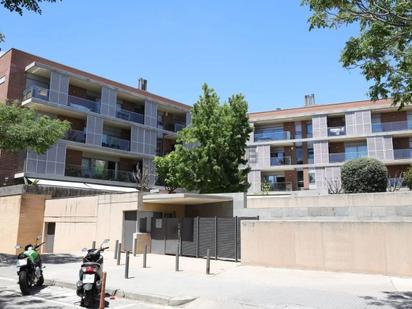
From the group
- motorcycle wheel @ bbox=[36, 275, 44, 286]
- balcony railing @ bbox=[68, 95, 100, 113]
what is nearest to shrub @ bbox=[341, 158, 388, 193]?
motorcycle wheel @ bbox=[36, 275, 44, 286]

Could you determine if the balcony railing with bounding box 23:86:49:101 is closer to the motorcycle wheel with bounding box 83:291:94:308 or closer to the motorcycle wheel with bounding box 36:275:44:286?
the motorcycle wheel with bounding box 36:275:44:286

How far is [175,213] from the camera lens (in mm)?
23094

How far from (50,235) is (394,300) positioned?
2321cm

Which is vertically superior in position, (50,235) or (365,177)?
(365,177)

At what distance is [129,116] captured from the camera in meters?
40.6

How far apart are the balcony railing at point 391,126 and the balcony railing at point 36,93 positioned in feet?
109

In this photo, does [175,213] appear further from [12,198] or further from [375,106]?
[375,106]

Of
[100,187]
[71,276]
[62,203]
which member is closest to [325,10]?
[71,276]

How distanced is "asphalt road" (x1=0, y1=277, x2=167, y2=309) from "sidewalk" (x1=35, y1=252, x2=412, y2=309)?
463 millimetres

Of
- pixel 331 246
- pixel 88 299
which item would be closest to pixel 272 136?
pixel 331 246

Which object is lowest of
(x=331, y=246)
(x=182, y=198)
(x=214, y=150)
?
(x=331, y=246)

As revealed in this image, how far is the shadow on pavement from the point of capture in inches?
334

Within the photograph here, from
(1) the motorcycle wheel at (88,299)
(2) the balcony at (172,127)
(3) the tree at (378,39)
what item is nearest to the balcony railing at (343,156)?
(2) the balcony at (172,127)

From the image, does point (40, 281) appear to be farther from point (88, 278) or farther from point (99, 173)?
point (99, 173)
